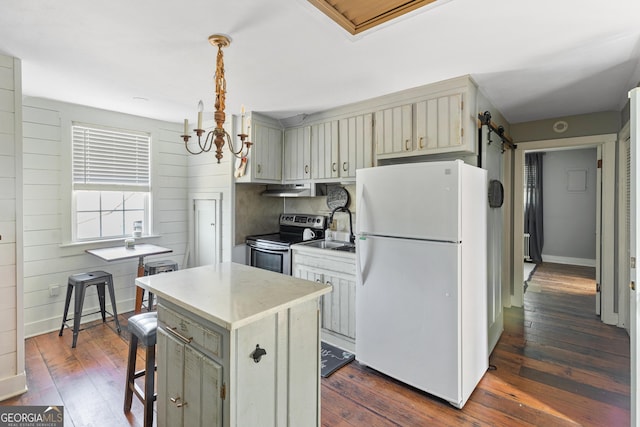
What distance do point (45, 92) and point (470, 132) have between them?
385cm

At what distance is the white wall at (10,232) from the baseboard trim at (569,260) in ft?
27.2

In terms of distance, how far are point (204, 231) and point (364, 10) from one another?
3.21 m

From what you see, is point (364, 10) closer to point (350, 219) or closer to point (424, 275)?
point (424, 275)

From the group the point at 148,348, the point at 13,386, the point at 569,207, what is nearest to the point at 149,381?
the point at 148,348

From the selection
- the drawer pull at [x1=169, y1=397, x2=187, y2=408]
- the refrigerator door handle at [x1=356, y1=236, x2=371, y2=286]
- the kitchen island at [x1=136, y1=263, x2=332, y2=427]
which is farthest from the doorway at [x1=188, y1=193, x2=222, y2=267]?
the drawer pull at [x1=169, y1=397, x2=187, y2=408]

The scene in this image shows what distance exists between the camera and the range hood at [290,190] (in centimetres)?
359

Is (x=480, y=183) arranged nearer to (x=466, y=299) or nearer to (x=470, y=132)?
(x=470, y=132)

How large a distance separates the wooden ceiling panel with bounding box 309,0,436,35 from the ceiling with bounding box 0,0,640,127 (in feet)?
0.18

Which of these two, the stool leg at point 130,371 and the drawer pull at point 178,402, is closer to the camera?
the drawer pull at point 178,402

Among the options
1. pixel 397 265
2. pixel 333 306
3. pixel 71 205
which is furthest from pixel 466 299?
pixel 71 205

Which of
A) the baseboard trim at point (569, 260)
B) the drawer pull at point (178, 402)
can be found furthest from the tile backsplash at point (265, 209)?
the baseboard trim at point (569, 260)

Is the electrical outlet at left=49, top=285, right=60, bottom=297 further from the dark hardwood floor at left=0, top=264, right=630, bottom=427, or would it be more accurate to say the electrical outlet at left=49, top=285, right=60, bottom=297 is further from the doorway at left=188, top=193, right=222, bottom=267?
the doorway at left=188, top=193, right=222, bottom=267

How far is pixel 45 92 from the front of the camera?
9.64ft

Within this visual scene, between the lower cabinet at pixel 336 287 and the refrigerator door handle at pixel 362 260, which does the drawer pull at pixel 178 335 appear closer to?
the refrigerator door handle at pixel 362 260
